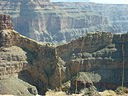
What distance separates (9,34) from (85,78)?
2063 centimetres

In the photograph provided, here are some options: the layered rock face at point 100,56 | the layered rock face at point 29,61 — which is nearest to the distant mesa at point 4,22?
the layered rock face at point 29,61

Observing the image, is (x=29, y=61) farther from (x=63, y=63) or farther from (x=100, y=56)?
(x=100, y=56)

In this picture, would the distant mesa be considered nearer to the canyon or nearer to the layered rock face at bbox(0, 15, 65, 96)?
the canyon

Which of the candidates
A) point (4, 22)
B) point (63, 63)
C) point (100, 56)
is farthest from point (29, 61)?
point (100, 56)

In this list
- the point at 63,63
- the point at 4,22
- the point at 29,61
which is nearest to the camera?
the point at 29,61

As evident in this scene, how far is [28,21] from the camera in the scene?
629ft

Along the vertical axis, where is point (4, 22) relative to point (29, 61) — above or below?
above

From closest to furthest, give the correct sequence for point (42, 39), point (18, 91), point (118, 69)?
1. point (18, 91)
2. point (118, 69)
3. point (42, 39)

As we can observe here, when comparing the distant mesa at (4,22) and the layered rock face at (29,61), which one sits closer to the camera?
the layered rock face at (29,61)

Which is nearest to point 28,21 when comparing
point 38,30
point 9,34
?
point 38,30

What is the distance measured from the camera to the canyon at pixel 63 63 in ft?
276

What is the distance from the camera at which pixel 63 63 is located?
293 ft

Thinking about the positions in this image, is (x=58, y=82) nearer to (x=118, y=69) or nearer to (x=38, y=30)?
(x=118, y=69)

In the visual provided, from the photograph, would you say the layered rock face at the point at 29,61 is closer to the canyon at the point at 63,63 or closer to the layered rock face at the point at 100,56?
the canyon at the point at 63,63
